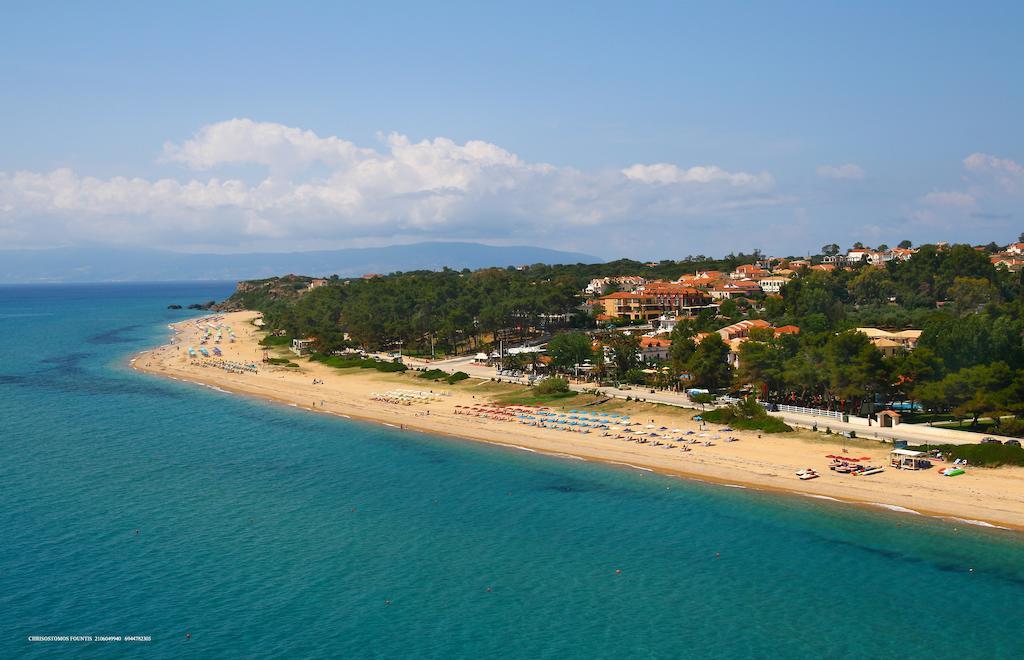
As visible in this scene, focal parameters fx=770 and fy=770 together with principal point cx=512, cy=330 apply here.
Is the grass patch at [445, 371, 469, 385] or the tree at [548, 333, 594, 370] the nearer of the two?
the tree at [548, 333, 594, 370]

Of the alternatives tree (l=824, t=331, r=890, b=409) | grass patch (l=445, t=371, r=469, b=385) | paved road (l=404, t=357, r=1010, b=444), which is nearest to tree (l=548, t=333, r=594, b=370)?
paved road (l=404, t=357, r=1010, b=444)

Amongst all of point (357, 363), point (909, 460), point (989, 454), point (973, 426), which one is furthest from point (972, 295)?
point (357, 363)

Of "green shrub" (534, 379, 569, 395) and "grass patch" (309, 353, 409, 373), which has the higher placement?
"green shrub" (534, 379, 569, 395)

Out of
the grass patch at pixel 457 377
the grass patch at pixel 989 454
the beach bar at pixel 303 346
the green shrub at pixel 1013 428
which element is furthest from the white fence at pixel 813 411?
the beach bar at pixel 303 346

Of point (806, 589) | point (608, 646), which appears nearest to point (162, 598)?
point (608, 646)

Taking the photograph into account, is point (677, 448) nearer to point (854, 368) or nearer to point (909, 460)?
point (854, 368)

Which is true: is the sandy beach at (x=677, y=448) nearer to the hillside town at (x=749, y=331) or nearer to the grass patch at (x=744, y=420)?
the grass patch at (x=744, y=420)

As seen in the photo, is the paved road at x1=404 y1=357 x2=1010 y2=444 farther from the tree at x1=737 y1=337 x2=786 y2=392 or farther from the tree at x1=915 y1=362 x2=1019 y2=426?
the tree at x1=737 y1=337 x2=786 y2=392
